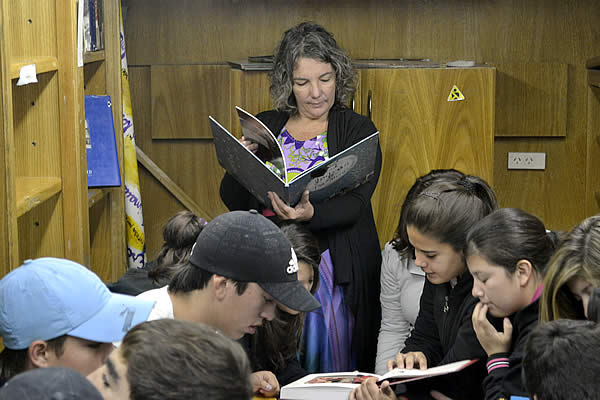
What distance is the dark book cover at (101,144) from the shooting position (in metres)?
2.71

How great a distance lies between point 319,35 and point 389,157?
2.62 ft

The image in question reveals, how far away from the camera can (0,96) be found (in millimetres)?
1602

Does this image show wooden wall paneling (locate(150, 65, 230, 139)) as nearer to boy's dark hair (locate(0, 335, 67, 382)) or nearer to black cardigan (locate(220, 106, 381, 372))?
black cardigan (locate(220, 106, 381, 372))

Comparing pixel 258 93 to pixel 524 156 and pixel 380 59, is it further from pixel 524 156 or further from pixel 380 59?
pixel 524 156

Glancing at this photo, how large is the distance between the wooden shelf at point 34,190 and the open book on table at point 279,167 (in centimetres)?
49

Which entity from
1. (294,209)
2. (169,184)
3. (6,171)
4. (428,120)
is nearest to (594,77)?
(428,120)

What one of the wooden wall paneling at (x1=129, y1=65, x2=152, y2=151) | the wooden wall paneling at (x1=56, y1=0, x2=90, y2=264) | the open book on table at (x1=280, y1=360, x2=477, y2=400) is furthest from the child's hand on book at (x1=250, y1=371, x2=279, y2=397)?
the wooden wall paneling at (x1=129, y1=65, x2=152, y2=151)

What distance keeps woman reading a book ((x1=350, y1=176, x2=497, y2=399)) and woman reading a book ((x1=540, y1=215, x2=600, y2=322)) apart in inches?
11.0

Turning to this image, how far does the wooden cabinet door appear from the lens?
3266 mm

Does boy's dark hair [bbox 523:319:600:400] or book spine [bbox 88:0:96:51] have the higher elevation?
book spine [bbox 88:0:96:51]

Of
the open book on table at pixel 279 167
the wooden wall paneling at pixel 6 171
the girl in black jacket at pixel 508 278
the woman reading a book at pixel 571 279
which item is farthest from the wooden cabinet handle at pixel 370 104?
the wooden wall paneling at pixel 6 171

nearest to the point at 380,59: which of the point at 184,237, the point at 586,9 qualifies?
the point at 586,9

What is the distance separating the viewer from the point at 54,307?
4.26ft

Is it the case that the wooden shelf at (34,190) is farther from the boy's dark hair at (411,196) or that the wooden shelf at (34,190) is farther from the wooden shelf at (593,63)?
the wooden shelf at (593,63)
